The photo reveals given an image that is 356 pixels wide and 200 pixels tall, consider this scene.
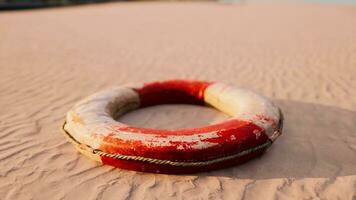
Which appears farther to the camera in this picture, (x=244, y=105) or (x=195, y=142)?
(x=244, y=105)

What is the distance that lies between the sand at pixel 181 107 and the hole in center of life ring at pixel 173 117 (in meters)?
0.01

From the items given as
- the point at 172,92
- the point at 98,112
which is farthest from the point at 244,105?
the point at 98,112

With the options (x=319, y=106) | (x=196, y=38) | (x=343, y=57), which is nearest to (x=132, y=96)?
(x=319, y=106)

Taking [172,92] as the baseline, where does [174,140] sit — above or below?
above

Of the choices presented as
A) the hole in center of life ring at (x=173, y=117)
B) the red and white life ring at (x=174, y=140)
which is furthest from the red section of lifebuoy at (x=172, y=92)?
the red and white life ring at (x=174, y=140)

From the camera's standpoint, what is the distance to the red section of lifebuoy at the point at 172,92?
4.01 metres

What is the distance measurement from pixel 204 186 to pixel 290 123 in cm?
164

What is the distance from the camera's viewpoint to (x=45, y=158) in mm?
2982

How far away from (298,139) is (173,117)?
135cm

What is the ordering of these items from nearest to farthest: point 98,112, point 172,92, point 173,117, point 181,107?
1. point 98,112
2. point 173,117
3. point 172,92
4. point 181,107

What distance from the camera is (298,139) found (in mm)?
3359

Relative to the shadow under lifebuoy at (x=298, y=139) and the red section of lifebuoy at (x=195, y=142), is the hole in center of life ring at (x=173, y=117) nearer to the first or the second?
the shadow under lifebuoy at (x=298, y=139)

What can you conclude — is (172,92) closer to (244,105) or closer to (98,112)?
(244,105)

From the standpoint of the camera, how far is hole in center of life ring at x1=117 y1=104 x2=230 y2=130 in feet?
12.3
